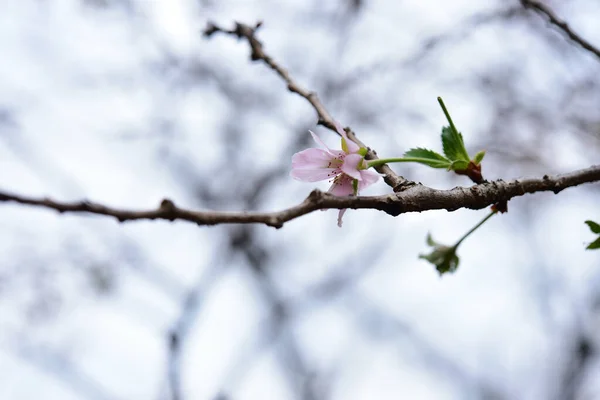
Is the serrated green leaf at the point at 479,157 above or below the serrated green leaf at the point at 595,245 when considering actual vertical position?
above

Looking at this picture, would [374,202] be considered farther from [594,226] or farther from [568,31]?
[568,31]

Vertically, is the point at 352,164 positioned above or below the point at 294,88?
below

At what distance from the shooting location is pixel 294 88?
1.35m

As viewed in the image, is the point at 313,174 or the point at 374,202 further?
the point at 313,174

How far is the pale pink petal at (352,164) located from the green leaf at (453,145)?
7.1 inches

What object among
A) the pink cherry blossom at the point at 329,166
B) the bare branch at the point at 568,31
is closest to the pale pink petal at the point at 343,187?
the pink cherry blossom at the point at 329,166

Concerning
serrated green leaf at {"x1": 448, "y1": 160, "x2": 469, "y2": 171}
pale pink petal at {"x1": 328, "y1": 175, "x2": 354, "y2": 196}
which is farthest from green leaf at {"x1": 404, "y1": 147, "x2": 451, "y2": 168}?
Result: pale pink petal at {"x1": 328, "y1": 175, "x2": 354, "y2": 196}

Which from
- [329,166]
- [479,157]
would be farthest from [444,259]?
[329,166]

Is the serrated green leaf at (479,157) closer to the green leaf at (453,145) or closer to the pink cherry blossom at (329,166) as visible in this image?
the green leaf at (453,145)

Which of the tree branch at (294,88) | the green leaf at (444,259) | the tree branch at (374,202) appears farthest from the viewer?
the green leaf at (444,259)

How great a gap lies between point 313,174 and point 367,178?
4.8 inches

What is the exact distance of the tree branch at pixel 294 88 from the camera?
0.97 m

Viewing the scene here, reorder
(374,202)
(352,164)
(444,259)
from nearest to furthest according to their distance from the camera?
(374,202), (352,164), (444,259)

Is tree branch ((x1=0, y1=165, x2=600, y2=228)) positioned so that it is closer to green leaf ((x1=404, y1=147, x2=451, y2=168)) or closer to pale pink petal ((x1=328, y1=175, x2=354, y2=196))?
green leaf ((x1=404, y1=147, x2=451, y2=168))
